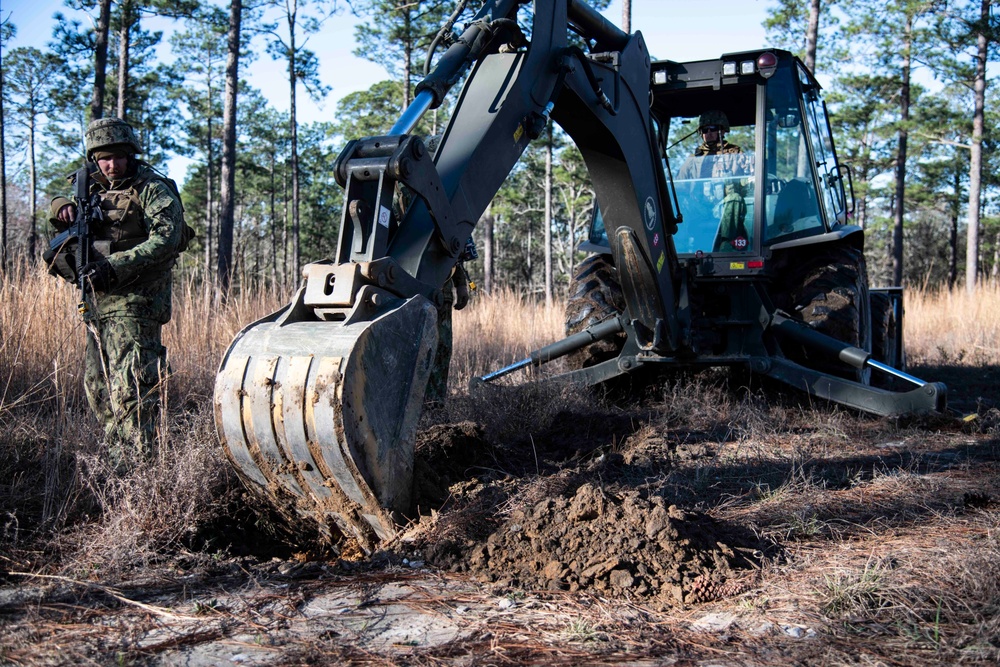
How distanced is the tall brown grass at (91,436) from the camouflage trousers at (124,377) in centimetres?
13

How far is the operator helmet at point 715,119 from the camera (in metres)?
6.66

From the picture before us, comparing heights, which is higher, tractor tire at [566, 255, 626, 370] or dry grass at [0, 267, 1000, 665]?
tractor tire at [566, 255, 626, 370]

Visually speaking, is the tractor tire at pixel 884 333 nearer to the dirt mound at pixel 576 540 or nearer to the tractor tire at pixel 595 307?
the tractor tire at pixel 595 307

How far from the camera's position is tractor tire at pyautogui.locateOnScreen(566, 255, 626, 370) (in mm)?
6715

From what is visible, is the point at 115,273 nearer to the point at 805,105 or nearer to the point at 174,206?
the point at 174,206

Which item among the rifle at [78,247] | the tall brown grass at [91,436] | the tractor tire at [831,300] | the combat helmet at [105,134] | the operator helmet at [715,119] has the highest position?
the operator helmet at [715,119]

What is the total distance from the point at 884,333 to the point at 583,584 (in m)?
5.71

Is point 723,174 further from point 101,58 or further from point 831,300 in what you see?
point 101,58

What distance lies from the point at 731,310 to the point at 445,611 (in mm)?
4245

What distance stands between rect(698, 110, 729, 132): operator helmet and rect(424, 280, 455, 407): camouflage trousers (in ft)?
8.26

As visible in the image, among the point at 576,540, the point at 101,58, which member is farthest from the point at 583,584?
the point at 101,58

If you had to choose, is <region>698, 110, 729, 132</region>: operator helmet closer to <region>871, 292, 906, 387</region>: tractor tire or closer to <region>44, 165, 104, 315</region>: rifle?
<region>871, 292, 906, 387</region>: tractor tire

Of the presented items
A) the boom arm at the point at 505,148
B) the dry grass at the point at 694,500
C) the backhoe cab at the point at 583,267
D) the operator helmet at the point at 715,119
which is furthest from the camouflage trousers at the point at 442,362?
the operator helmet at the point at 715,119

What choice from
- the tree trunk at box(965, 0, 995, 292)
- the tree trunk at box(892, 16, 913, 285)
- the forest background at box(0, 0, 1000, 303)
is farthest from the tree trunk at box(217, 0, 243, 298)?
the tree trunk at box(892, 16, 913, 285)
